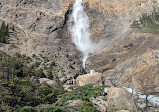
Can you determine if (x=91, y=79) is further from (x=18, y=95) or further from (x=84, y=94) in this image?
(x=84, y=94)

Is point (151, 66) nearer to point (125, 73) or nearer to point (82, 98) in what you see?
point (125, 73)

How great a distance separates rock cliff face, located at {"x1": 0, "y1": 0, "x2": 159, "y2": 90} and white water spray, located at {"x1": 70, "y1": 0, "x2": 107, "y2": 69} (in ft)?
7.27

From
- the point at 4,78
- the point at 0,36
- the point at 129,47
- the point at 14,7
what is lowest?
the point at 4,78

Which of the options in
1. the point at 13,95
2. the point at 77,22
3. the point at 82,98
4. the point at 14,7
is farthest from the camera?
the point at 77,22

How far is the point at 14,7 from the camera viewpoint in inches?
2329

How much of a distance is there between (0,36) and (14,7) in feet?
82.3

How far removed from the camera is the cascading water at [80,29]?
55.8 metres

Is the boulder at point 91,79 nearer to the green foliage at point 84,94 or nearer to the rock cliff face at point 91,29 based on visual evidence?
the rock cliff face at point 91,29

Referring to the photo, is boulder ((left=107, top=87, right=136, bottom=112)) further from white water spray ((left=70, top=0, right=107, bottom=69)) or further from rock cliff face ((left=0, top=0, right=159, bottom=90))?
white water spray ((left=70, top=0, right=107, bottom=69))

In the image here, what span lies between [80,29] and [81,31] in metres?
1.16

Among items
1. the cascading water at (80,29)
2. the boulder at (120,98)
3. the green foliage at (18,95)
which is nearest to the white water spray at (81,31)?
the cascading water at (80,29)

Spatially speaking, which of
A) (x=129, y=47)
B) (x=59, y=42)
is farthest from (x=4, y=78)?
(x=59, y=42)

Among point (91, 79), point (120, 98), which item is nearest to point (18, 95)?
point (120, 98)

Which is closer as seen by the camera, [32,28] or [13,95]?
[13,95]
